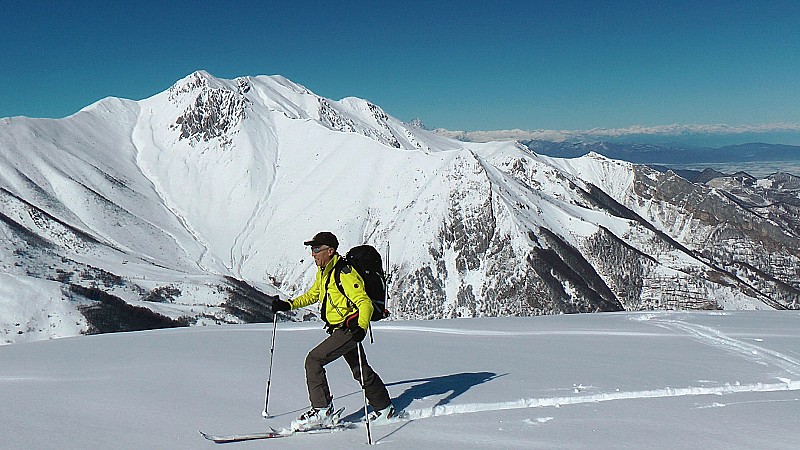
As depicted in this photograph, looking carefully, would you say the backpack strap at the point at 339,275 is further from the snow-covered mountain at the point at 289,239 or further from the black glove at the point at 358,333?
the snow-covered mountain at the point at 289,239

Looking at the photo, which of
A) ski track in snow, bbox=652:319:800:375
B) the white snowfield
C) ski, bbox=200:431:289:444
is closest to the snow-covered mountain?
the white snowfield

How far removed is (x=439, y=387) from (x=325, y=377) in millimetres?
3164

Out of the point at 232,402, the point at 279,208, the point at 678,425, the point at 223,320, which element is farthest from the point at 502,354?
the point at 279,208

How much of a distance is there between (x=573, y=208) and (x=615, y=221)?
45.9 feet

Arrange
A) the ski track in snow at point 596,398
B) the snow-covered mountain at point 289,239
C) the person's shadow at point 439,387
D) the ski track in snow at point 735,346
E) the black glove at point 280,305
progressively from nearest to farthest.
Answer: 1. the black glove at point 280,305
2. the ski track in snow at point 596,398
3. the person's shadow at point 439,387
4. the ski track in snow at point 735,346
5. the snow-covered mountain at point 289,239

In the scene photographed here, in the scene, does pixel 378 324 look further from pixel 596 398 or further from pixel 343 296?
pixel 343 296

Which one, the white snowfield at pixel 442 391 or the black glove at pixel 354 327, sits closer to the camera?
the white snowfield at pixel 442 391

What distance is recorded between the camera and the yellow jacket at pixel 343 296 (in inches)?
306

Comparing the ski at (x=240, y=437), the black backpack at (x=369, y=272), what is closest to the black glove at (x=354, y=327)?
the black backpack at (x=369, y=272)

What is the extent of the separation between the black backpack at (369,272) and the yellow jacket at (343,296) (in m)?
0.07

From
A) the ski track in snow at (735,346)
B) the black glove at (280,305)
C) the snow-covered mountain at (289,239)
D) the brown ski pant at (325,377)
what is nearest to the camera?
the brown ski pant at (325,377)

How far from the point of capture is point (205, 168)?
190625 millimetres

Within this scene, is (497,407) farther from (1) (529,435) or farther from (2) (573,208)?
(2) (573,208)

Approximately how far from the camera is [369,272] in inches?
315
